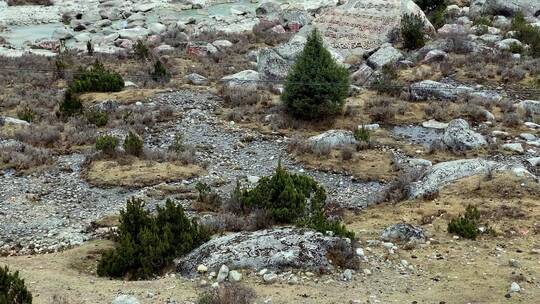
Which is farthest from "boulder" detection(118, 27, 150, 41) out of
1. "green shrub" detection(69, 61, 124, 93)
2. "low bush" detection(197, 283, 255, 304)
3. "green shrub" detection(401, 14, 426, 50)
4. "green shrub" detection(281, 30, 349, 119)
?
"low bush" detection(197, 283, 255, 304)

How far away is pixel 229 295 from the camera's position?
7848mm

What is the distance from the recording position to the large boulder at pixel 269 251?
9062 millimetres

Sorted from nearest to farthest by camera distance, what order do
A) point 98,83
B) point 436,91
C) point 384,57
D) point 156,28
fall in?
point 436,91, point 98,83, point 384,57, point 156,28

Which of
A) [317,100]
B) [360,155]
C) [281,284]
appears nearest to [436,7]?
[317,100]

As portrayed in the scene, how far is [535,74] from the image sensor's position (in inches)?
877

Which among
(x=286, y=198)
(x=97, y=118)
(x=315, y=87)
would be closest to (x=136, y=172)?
(x=97, y=118)

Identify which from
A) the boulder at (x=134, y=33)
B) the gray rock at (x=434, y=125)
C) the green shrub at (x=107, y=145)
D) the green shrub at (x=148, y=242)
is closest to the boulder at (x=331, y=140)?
the gray rock at (x=434, y=125)

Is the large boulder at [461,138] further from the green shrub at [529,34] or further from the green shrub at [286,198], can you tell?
the green shrub at [529,34]

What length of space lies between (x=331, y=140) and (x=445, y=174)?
402cm

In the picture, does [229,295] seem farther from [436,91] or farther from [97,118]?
[436,91]

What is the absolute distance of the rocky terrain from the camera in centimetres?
902

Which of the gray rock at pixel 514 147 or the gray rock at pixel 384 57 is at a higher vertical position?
the gray rock at pixel 514 147

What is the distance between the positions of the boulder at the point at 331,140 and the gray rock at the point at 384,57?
8361 mm

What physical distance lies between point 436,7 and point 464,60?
1214cm
